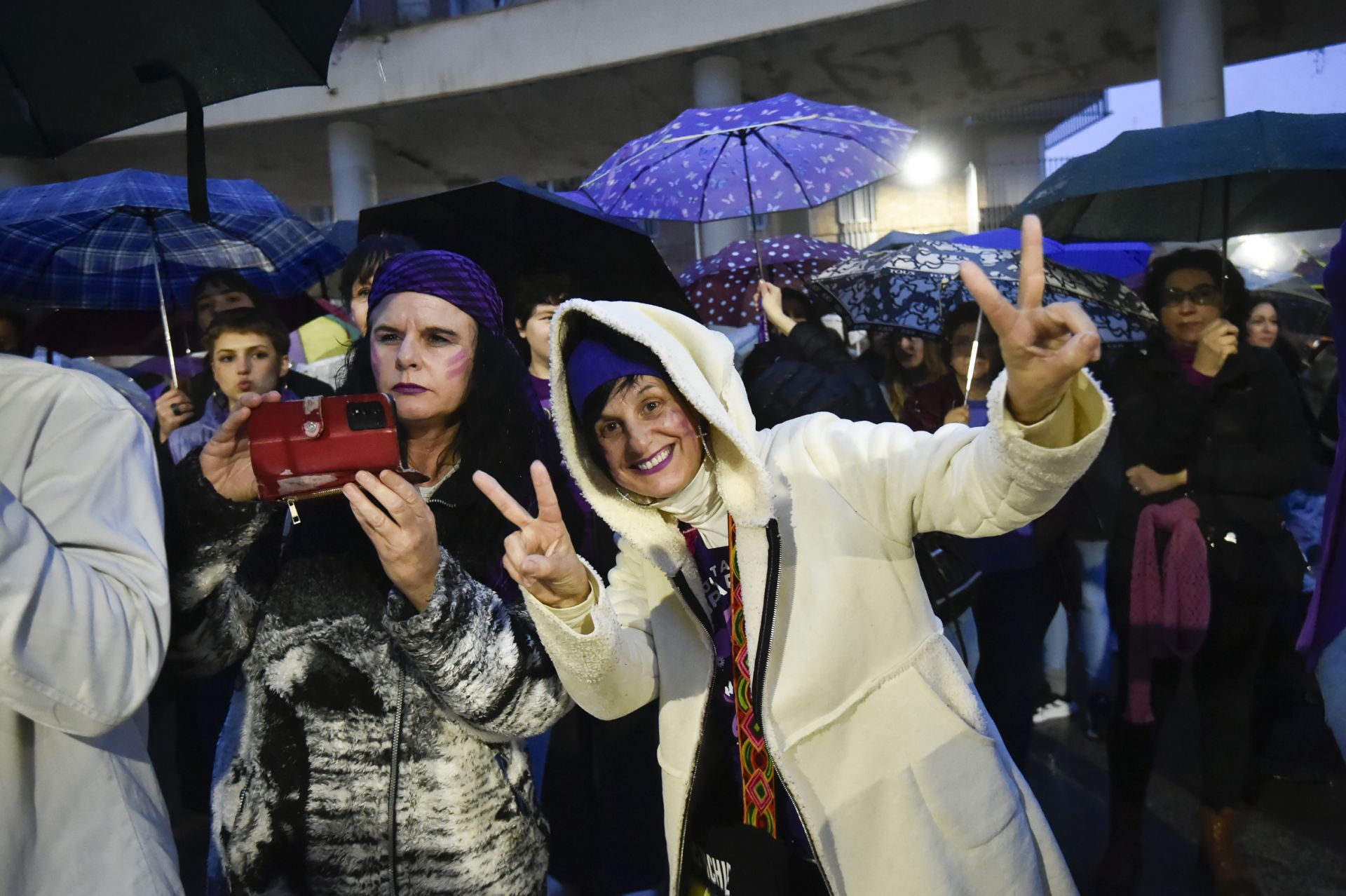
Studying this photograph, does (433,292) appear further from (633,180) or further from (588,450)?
(633,180)

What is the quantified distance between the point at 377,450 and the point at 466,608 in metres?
0.31

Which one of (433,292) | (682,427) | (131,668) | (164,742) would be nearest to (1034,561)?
(682,427)

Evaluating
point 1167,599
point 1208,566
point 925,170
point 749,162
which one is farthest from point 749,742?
point 925,170

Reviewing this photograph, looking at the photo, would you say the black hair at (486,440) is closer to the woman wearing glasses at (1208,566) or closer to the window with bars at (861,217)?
the woman wearing glasses at (1208,566)

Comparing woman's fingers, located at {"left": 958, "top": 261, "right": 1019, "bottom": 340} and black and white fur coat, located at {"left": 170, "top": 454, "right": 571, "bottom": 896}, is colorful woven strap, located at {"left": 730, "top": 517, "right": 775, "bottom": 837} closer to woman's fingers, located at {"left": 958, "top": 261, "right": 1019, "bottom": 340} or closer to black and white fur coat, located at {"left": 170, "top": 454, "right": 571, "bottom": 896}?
black and white fur coat, located at {"left": 170, "top": 454, "right": 571, "bottom": 896}

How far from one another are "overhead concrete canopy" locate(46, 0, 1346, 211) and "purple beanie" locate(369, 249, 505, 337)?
9.90 meters

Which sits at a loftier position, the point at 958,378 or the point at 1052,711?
the point at 958,378

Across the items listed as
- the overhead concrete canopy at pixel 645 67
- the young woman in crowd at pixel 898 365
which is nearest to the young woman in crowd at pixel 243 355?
the young woman in crowd at pixel 898 365

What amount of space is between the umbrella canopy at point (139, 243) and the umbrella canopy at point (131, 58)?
1.78 meters

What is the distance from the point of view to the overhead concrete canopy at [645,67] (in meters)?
10.9

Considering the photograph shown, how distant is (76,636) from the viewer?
118cm

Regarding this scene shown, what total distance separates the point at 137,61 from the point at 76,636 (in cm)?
119

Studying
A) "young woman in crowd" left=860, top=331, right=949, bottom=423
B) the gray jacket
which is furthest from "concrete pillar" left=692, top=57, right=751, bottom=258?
the gray jacket

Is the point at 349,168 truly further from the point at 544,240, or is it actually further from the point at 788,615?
the point at 788,615
